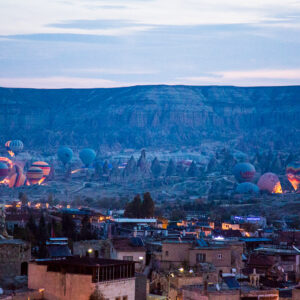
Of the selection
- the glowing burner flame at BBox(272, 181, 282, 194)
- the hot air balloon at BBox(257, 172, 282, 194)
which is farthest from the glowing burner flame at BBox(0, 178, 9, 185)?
the glowing burner flame at BBox(272, 181, 282, 194)

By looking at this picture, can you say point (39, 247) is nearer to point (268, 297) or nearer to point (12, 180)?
point (268, 297)

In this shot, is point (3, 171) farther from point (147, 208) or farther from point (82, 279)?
point (82, 279)

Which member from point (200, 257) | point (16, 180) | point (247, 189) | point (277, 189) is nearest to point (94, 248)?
point (200, 257)

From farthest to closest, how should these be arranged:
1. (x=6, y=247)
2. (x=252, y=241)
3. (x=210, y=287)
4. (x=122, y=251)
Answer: (x=252, y=241) → (x=122, y=251) → (x=6, y=247) → (x=210, y=287)

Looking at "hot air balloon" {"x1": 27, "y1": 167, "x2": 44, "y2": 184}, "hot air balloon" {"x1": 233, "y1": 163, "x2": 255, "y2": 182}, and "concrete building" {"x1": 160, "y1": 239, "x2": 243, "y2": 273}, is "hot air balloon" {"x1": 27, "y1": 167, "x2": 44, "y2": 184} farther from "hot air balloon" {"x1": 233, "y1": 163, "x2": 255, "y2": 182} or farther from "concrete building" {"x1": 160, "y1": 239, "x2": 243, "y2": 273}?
"concrete building" {"x1": 160, "y1": 239, "x2": 243, "y2": 273}

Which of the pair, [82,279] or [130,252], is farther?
[130,252]

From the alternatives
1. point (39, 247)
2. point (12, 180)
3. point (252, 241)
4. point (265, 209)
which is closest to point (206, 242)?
point (39, 247)

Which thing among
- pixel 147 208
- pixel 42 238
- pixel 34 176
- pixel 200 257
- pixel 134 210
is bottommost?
pixel 200 257
